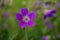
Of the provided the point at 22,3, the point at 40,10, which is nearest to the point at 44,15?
the point at 40,10

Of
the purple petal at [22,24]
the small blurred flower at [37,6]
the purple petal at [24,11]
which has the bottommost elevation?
the purple petal at [22,24]

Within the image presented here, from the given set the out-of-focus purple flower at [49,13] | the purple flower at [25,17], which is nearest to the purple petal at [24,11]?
the purple flower at [25,17]

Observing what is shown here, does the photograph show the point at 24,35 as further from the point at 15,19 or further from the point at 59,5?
the point at 59,5

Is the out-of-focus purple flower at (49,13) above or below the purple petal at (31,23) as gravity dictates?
above

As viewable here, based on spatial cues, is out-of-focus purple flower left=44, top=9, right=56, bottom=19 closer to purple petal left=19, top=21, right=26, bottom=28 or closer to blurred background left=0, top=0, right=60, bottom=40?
blurred background left=0, top=0, right=60, bottom=40

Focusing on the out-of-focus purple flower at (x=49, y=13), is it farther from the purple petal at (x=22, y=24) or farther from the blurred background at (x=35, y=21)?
the purple petal at (x=22, y=24)

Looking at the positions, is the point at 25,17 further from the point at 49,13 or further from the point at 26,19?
the point at 49,13
